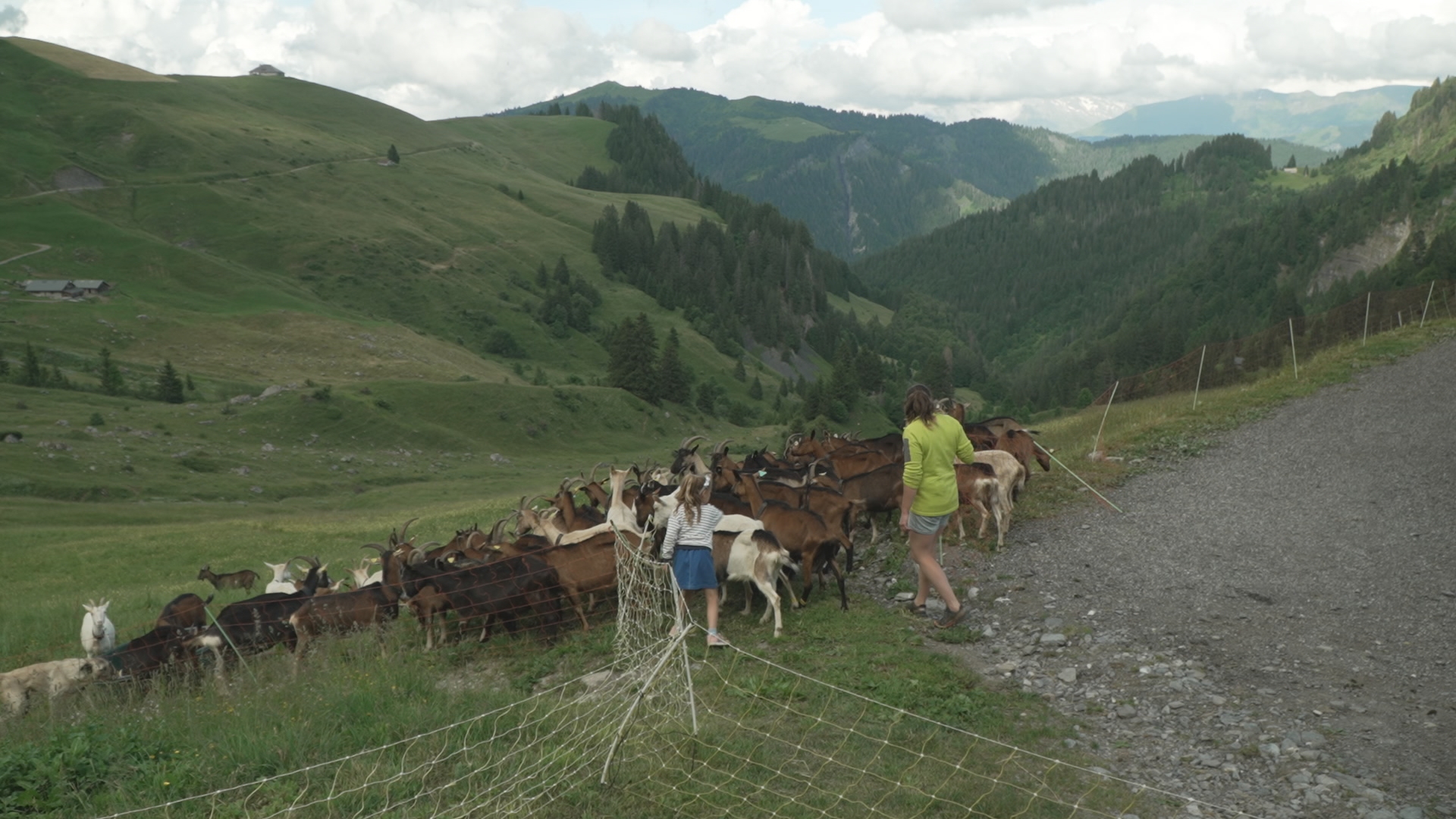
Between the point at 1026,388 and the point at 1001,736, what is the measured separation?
143898 mm

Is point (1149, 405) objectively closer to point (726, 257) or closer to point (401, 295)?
point (401, 295)

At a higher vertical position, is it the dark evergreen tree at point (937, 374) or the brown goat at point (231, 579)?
the brown goat at point (231, 579)

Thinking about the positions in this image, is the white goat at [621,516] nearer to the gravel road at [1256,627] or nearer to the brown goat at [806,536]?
the brown goat at [806,536]

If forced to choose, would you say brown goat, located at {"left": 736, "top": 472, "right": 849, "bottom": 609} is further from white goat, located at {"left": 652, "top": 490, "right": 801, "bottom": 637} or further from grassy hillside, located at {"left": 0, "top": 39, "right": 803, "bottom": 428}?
grassy hillside, located at {"left": 0, "top": 39, "right": 803, "bottom": 428}

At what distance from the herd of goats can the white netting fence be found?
2835 mm

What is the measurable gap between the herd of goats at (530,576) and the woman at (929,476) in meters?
1.59

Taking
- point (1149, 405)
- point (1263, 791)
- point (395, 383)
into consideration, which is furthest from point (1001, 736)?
point (395, 383)

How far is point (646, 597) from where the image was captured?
40.5ft

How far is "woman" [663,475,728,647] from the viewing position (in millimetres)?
10859

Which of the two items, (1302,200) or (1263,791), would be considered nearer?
(1263,791)

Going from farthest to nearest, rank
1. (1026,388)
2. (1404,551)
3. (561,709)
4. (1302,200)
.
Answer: (1302,200), (1026,388), (1404,551), (561,709)

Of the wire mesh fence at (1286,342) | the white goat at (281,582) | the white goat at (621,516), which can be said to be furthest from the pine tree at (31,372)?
the wire mesh fence at (1286,342)

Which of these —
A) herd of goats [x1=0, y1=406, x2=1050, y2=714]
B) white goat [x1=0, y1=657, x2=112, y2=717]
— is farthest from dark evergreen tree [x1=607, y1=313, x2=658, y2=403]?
white goat [x1=0, y1=657, x2=112, y2=717]

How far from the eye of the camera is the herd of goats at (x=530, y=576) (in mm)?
11688
